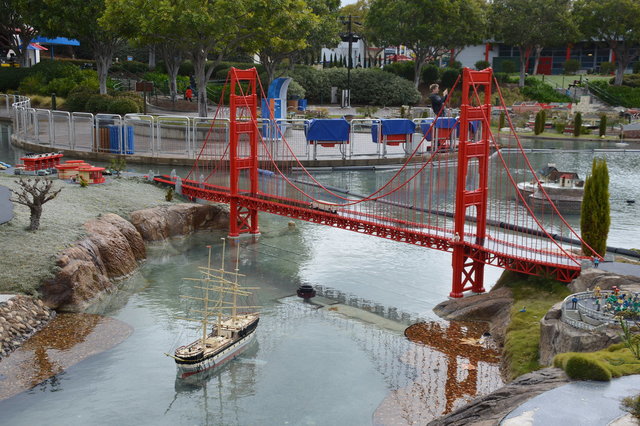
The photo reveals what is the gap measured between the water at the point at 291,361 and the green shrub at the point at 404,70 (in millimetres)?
57597

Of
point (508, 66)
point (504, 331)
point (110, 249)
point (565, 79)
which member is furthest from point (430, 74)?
point (504, 331)

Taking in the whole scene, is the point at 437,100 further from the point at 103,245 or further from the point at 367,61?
the point at 367,61

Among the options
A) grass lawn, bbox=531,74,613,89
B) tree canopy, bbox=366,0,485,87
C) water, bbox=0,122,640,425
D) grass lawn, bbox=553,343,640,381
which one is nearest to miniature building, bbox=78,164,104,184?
water, bbox=0,122,640,425

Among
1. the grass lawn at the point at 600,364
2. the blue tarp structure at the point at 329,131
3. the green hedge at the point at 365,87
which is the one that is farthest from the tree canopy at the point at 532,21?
the grass lawn at the point at 600,364

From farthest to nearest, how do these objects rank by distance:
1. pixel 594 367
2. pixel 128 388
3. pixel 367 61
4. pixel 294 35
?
pixel 367 61 < pixel 294 35 < pixel 128 388 < pixel 594 367

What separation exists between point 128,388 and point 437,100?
1079 inches

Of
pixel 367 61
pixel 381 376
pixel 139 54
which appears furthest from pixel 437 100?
pixel 367 61

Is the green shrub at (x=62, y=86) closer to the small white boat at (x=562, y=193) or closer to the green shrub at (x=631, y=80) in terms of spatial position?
the small white boat at (x=562, y=193)

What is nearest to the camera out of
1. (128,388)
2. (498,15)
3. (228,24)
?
(128,388)

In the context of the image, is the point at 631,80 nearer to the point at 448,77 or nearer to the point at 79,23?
the point at 448,77

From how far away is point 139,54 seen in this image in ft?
294

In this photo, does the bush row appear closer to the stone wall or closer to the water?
the water

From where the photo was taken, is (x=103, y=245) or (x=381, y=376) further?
(x=103, y=245)

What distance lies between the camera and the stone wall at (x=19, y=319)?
21.6m
